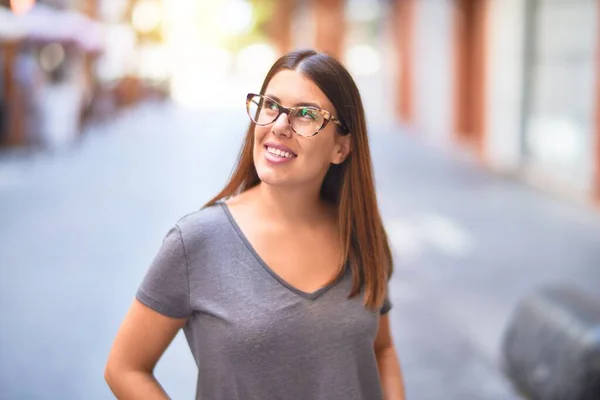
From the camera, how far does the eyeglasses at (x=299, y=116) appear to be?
5.68 ft

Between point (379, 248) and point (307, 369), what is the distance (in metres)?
0.33

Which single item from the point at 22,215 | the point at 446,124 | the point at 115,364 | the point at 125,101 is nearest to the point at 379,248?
the point at 115,364

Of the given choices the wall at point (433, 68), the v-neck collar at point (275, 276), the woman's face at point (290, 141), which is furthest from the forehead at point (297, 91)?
the wall at point (433, 68)

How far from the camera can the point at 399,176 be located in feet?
42.9

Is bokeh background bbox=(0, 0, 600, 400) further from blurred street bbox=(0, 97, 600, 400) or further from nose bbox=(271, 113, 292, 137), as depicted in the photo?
nose bbox=(271, 113, 292, 137)

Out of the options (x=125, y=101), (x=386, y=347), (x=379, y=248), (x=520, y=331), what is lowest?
(x=125, y=101)

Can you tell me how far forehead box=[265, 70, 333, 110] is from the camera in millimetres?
1735

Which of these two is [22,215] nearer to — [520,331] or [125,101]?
[520,331]

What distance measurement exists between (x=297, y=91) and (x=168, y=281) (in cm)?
49

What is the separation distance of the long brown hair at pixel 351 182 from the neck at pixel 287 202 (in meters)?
0.08

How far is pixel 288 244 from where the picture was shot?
180 centimetres

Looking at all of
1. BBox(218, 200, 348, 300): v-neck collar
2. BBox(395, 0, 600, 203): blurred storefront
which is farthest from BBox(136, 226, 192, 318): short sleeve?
BBox(395, 0, 600, 203): blurred storefront

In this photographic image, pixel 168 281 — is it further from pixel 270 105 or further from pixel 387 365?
pixel 387 365

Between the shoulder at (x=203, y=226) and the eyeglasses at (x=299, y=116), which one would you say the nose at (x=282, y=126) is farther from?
the shoulder at (x=203, y=226)
